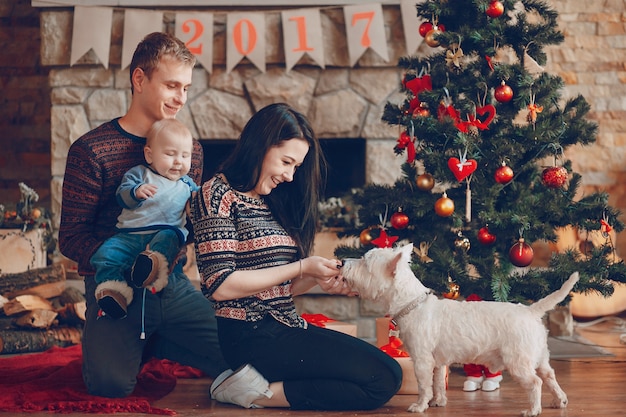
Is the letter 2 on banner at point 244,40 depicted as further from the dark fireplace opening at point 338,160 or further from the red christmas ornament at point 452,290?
the red christmas ornament at point 452,290

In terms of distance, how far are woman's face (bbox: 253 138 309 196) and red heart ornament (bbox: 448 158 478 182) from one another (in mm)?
680

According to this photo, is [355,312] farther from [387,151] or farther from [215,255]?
[215,255]

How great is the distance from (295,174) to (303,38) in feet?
5.89

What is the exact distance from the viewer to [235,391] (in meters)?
2.51

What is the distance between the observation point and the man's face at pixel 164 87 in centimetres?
272

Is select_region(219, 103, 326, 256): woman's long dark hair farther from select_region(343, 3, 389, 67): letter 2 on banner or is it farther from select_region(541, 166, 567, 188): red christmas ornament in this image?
select_region(343, 3, 389, 67): letter 2 on banner

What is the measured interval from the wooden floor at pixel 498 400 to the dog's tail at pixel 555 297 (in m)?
0.31

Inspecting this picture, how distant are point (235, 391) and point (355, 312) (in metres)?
1.78

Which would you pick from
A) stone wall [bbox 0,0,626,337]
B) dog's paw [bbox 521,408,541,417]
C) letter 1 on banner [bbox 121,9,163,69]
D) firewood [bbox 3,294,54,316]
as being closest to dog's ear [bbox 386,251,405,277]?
dog's paw [bbox 521,408,541,417]

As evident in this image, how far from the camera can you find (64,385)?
9.25 ft

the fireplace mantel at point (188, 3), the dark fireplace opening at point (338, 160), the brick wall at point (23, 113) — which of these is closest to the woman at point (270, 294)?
the fireplace mantel at point (188, 3)

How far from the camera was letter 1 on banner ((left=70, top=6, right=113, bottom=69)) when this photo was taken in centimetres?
421

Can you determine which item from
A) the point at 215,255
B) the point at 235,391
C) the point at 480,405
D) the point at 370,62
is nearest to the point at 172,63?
the point at 215,255

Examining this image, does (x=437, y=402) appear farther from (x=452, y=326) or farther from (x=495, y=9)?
(x=495, y=9)
